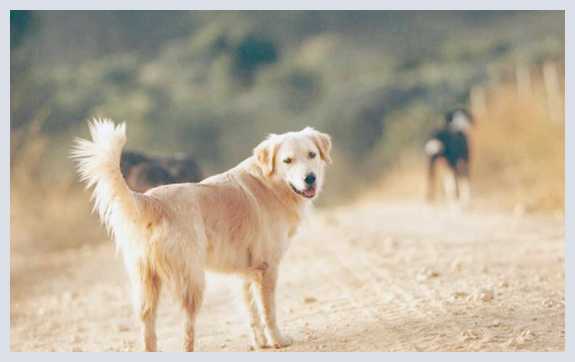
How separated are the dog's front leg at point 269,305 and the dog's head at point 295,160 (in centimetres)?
62

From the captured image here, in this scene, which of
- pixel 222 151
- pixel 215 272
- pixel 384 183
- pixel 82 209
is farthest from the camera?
pixel 222 151

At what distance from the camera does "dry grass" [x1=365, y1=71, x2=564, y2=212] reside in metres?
13.7

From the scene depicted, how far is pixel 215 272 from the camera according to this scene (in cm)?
603

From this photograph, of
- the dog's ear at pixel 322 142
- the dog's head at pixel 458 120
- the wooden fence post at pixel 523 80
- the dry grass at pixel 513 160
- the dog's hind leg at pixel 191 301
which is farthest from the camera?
the wooden fence post at pixel 523 80

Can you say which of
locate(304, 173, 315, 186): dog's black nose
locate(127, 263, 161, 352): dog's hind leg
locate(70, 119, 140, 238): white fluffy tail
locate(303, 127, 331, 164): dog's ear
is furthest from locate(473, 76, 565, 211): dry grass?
locate(70, 119, 140, 238): white fluffy tail

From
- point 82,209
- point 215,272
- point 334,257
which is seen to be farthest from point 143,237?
point 82,209

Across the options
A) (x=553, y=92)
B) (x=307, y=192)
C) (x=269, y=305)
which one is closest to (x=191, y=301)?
(x=269, y=305)

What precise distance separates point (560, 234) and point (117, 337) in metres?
5.20

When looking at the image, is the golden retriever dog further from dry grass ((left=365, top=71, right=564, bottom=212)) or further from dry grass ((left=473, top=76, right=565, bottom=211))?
dry grass ((left=473, top=76, right=565, bottom=211))

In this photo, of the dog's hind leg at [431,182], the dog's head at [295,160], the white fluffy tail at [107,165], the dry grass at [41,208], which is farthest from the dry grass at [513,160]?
the white fluffy tail at [107,165]

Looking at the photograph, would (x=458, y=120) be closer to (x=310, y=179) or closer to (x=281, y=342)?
(x=310, y=179)

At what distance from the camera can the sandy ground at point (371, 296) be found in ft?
20.2

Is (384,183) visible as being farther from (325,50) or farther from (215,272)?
(215,272)

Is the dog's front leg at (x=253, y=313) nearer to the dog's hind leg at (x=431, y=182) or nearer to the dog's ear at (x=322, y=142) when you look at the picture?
the dog's ear at (x=322, y=142)
